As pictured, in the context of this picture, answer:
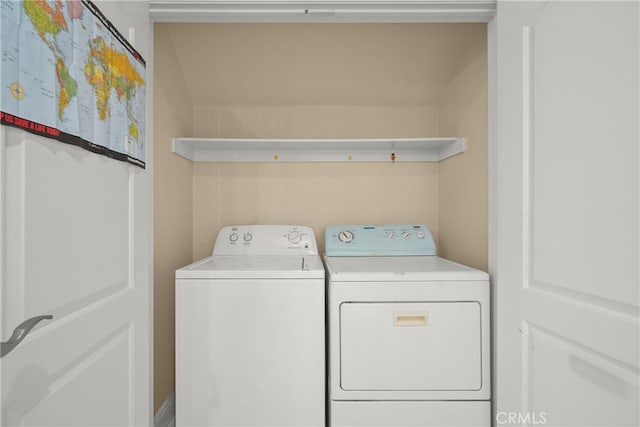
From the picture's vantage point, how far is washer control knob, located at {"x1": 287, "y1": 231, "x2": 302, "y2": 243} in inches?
87.5

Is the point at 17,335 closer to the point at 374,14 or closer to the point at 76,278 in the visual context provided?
the point at 76,278

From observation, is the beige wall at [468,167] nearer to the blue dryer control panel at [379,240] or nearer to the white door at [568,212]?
the blue dryer control panel at [379,240]

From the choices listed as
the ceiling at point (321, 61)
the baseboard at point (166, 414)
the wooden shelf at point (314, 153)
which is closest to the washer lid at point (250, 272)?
the baseboard at point (166, 414)

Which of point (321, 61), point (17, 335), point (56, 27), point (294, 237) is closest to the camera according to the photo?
point (17, 335)

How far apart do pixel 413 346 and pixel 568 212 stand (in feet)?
2.61

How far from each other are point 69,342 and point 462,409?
1.44m

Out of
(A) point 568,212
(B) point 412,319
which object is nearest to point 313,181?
(B) point 412,319

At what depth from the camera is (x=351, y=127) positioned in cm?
239

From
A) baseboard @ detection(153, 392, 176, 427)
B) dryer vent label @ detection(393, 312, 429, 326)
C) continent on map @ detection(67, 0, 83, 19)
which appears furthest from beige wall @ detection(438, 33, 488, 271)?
baseboard @ detection(153, 392, 176, 427)

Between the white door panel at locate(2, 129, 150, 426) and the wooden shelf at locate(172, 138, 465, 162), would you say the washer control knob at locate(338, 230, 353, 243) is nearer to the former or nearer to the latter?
the wooden shelf at locate(172, 138, 465, 162)

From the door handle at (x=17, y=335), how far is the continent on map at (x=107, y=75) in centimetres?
57

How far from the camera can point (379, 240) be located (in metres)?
2.16

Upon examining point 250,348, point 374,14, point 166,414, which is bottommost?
point 166,414

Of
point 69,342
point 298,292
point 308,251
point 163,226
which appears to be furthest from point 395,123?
point 69,342
